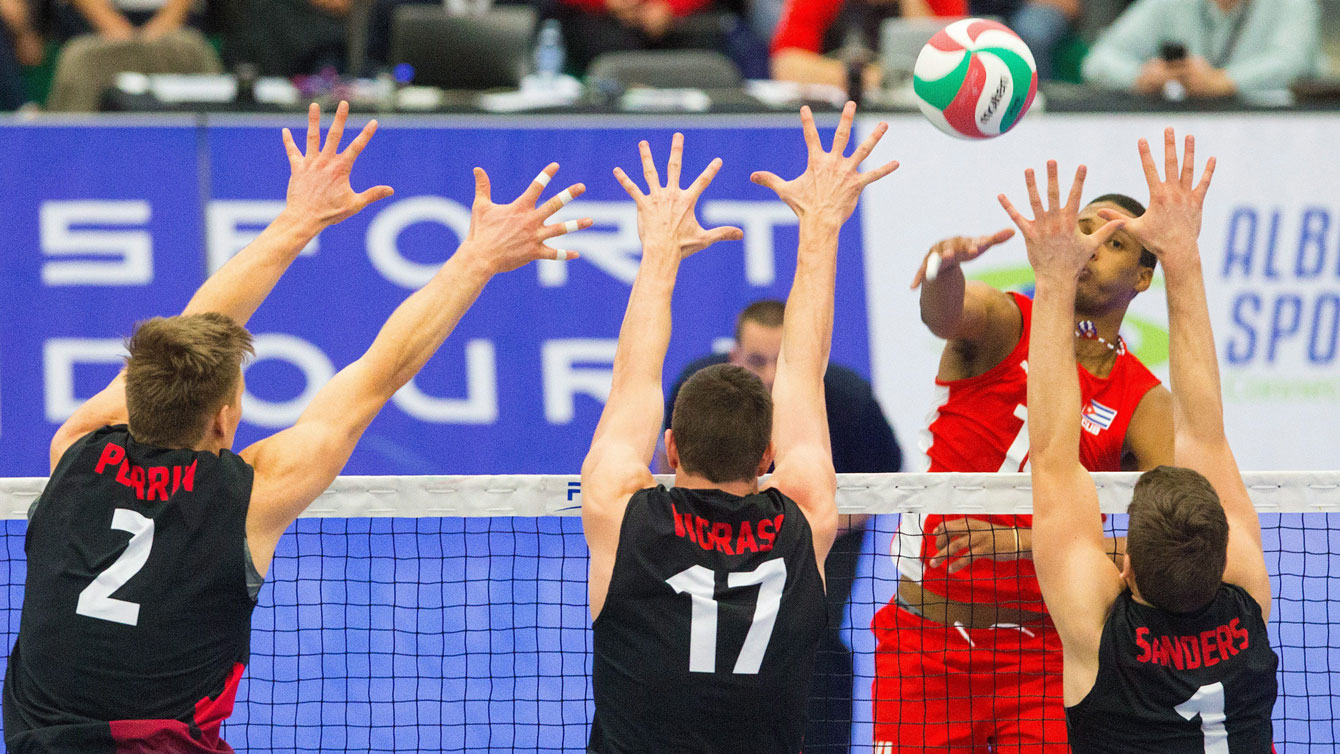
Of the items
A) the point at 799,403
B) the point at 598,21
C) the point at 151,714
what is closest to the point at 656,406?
the point at 799,403

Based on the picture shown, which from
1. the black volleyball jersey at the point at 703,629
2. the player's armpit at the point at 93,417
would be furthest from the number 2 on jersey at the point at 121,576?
the black volleyball jersey at the point at 703,629

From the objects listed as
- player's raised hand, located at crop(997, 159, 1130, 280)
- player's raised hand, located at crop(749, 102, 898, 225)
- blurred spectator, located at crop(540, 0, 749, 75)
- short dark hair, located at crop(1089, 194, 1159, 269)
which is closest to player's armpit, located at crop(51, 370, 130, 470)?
player's raised hand, located at crop(749, 102, 898, 225)

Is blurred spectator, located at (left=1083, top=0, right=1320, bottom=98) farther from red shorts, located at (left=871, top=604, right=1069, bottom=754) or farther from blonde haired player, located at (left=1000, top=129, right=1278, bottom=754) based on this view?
blonde haired player, located at (left=1000, top=129, right=1278, bottom=754)

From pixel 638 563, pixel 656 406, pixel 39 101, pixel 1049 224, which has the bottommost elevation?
pixel 638 563

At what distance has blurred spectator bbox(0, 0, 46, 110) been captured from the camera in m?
12.1

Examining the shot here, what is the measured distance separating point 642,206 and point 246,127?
5801mm

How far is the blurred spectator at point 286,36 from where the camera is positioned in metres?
12.3

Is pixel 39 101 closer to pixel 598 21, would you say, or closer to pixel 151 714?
pixel 598 21

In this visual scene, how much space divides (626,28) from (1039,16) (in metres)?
3.92

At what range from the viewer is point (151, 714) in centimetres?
406

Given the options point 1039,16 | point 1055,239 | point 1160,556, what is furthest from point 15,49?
point 1160,556

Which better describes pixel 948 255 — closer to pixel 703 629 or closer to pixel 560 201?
pixel 560 201

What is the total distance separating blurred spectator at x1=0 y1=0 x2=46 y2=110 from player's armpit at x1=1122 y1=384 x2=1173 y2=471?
998cm

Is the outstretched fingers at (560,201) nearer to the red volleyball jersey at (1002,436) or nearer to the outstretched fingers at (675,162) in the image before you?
the outstretched fingers at (675,162)
